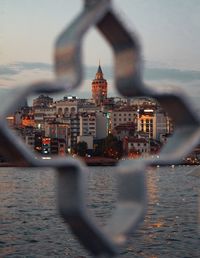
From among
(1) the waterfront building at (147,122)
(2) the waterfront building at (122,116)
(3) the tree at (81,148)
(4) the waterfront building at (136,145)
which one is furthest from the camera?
(2) the waterfront building at (122,116)

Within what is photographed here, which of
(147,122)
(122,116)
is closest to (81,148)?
(147,122)

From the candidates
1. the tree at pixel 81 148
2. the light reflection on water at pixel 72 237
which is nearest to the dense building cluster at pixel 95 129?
the tree at pixel 81 148

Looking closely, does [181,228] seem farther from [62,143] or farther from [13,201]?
[62,143]

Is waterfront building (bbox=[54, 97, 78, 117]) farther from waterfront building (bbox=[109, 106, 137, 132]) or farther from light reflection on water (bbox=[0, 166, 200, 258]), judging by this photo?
light reflection on water (bbox=[0, 166, 200, 258])

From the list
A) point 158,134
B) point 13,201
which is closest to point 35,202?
point 13,201

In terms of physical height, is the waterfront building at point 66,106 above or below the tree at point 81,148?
above

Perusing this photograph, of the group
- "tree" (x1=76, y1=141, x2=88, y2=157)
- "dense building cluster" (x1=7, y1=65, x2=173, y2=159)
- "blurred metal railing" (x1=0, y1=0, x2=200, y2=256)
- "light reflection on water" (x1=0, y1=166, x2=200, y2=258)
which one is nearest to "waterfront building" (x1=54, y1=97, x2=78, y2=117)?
"dense building cluster" (x1=7, y1=65, x2=173, y2=159)

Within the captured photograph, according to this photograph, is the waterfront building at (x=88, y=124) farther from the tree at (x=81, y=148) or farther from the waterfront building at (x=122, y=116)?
the tree at (x=81, y=148)

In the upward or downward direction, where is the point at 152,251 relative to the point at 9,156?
downward
